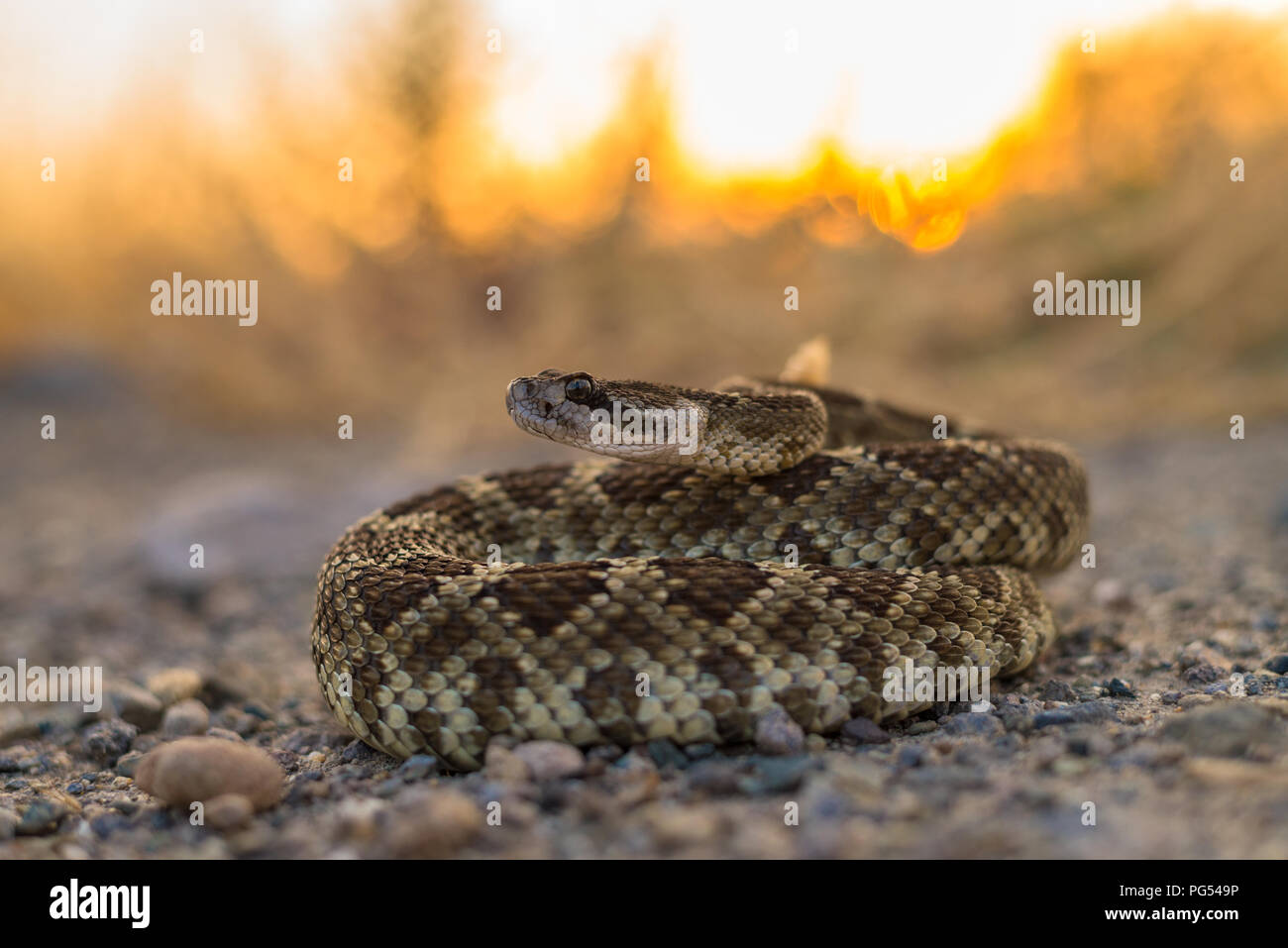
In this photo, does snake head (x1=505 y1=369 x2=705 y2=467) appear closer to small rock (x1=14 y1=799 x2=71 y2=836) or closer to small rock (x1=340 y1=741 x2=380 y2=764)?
small rock (x1=340 y1=741 x2=380 y2=764)

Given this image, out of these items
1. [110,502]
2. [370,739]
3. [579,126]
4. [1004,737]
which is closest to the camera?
[1004,737]

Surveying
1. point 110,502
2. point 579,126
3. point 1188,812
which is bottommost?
point 1188,812

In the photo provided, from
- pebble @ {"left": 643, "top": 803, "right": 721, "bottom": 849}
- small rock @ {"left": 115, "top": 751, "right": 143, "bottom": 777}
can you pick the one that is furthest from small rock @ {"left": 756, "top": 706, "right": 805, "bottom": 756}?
small rock @ {"left": 115, "top": 751, "right": 143, "bottom": 777}

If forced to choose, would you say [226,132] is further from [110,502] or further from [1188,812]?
[1188,812]

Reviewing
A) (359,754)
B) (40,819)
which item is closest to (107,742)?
(40,819)

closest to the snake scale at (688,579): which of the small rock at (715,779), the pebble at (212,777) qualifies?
the small rock at (715,779)
